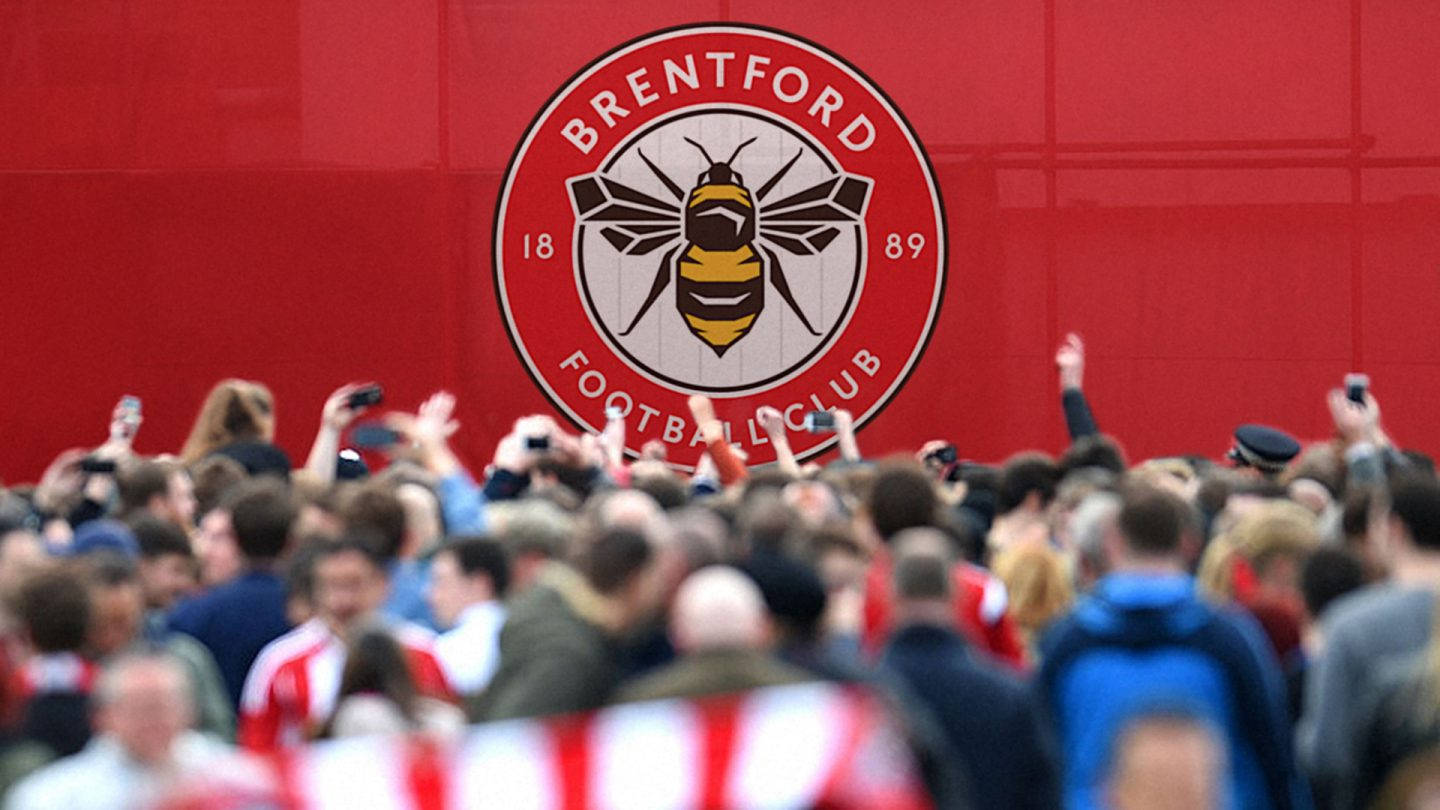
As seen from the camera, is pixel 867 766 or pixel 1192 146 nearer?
pixel 867 766

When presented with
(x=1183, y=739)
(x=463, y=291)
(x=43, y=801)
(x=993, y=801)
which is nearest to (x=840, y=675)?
(x=993, y=801)

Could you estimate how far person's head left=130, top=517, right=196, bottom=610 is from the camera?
5004mm

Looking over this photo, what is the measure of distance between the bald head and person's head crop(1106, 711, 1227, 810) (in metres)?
0.72

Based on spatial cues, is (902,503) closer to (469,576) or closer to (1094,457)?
(469,576)

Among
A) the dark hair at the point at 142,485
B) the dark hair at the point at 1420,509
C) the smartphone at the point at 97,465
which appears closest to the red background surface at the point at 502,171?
the smartphone at the point at 97,465

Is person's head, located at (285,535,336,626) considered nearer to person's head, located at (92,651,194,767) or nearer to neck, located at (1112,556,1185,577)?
person's head, located at (92,651,194,767)

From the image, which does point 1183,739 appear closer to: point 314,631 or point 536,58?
point 314,631

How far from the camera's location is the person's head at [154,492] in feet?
18.7

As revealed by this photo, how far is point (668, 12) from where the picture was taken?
8.98 metres

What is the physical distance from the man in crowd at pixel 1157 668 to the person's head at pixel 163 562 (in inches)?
77.5

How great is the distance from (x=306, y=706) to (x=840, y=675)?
1.07 m

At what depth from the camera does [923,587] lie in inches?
152

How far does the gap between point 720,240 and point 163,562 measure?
4.23 m

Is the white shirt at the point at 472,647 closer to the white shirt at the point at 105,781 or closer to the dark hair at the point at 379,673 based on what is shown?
the dark hair at the point at 379,673
